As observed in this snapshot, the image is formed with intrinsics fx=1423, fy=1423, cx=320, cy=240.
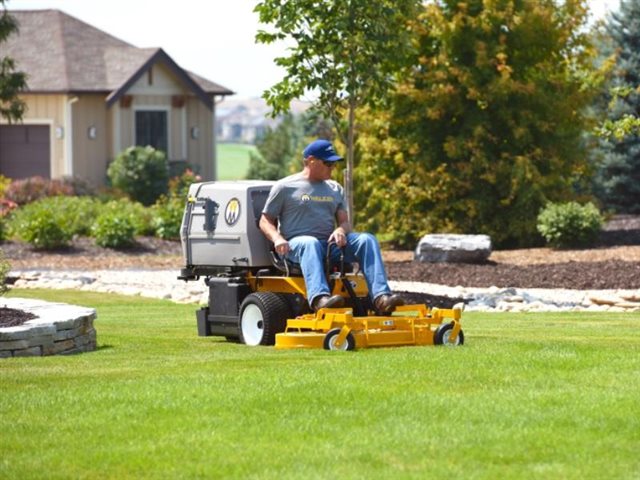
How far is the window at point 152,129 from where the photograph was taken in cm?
3782

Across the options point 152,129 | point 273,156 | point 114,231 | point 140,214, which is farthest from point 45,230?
point 273,156

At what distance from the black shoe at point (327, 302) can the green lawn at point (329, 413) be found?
21.8 inches

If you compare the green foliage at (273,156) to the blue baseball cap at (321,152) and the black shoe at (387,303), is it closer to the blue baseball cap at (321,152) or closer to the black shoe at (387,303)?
the blue baseball cap at (321,152)

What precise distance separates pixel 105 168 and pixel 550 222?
52.0 ft

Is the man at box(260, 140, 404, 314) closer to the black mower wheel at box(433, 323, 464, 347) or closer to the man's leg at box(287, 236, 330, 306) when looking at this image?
the man's leg at box(287, 236, 330, 306)

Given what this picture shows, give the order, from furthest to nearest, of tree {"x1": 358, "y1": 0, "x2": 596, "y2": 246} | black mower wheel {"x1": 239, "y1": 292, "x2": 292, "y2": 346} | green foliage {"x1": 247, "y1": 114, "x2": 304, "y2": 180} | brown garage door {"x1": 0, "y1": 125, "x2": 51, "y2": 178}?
green foliage {"x1": 247, "y1": 114, "x2": 304, "y2": 180} → brown garage door {"x1": 0, "y1": 125, "x2": 51, "y2": 178} → tree {"x1": 358, "y1": 0, "x2": 596, "y2": 246} → black mower wheel {"x1": 239, "y1": 292, "x2": 292, "y2": 346}

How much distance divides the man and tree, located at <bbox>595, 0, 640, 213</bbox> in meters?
22.2

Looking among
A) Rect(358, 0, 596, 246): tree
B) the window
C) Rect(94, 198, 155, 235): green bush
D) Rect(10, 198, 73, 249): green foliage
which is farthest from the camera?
Answer: the window

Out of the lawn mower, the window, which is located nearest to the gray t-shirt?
the lawn mower

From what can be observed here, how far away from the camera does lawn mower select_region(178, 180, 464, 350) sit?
10625 millimetres

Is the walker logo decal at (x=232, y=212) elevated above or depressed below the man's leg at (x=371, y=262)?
above

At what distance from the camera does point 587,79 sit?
27.8 meters

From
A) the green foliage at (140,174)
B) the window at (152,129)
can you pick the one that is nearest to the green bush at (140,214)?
the green foliage at (140,174)

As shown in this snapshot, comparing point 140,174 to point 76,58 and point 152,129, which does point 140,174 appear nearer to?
point 152,129
